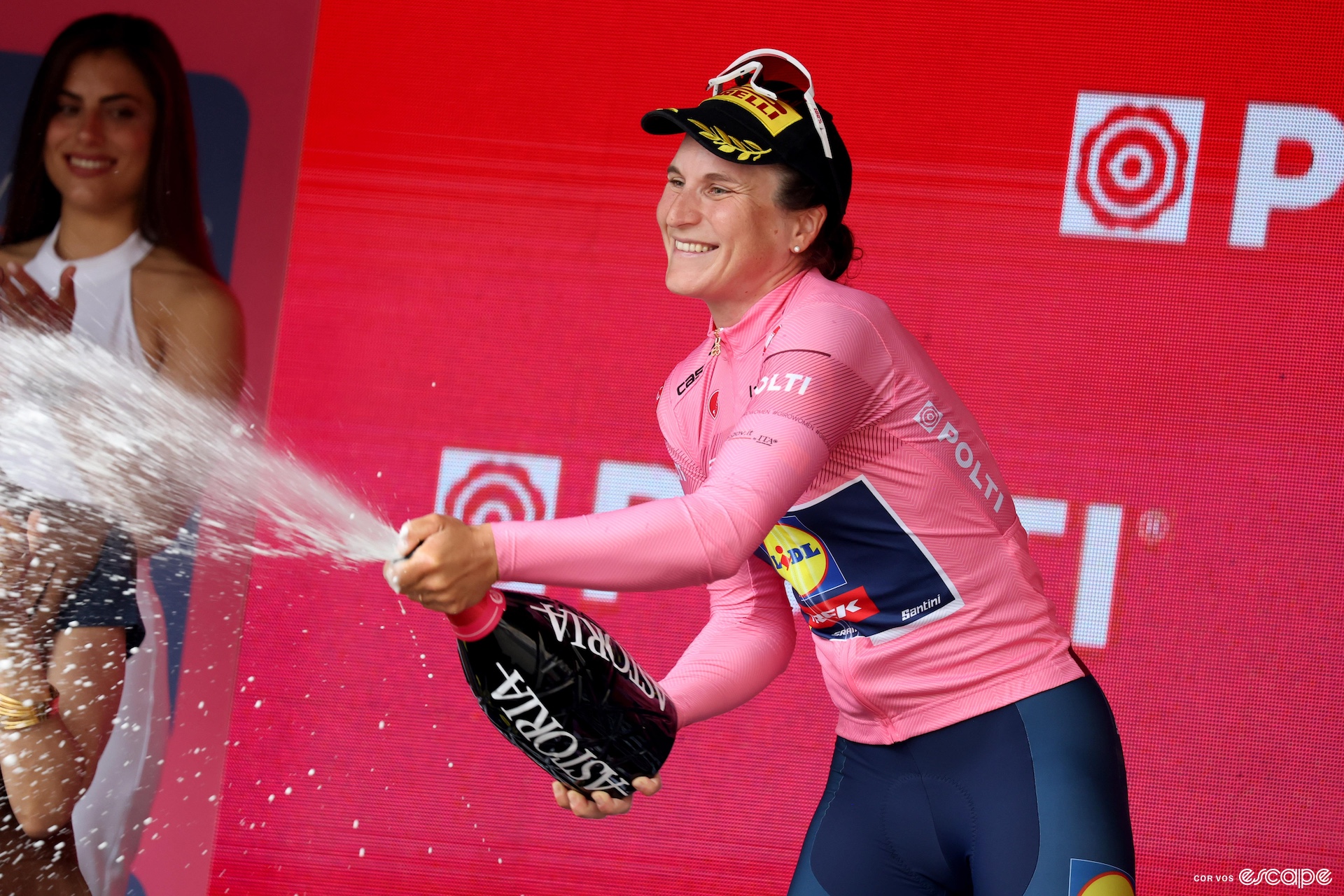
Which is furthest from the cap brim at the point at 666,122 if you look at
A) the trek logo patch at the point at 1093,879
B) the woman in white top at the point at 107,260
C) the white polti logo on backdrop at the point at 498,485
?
the woman in white top at the point at 107,260

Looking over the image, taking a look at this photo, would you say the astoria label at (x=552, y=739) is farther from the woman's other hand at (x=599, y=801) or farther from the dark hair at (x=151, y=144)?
the dark hair at (x=151, y=144)

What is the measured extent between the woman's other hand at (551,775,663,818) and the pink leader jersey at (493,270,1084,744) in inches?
8.3

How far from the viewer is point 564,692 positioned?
135 centimetres

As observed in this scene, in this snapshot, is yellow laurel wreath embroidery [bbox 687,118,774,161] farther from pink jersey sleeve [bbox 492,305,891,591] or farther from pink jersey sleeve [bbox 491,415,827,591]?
pink jersey sleeve [bbox 491,415,827,591]

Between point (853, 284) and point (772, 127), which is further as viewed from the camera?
point (853, 284)

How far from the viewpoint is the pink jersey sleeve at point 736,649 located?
5.68ft

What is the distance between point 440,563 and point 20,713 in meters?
2.25

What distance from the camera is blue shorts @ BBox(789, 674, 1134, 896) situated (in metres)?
1.49

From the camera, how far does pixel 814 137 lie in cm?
165

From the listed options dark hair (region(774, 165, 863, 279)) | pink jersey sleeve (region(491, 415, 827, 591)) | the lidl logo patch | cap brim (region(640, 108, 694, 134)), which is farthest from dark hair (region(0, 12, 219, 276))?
pink jersey sleeve (region(491, 415, 827, 591))

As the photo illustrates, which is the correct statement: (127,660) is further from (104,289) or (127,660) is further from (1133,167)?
(1133,167)

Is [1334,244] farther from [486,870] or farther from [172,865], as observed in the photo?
[172,865]

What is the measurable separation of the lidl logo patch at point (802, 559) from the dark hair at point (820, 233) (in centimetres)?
39

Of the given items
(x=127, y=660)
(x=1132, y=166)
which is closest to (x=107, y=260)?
(x=127, y=660)
